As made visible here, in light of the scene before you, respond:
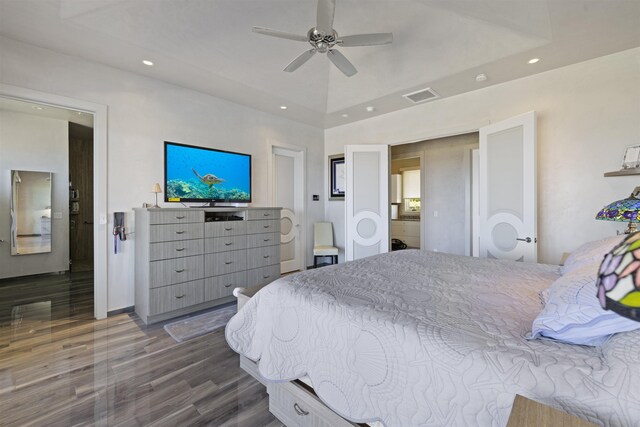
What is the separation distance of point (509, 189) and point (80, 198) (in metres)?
7.58

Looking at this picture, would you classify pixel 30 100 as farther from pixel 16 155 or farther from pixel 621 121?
pixel 621 121

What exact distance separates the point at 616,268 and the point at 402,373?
0.72 metres

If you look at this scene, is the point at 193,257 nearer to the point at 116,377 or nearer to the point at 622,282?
the point at 116,377

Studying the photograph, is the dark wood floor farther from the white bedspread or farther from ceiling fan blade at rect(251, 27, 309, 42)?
ceiling fan blade at rect(251, 27, 309, 42)

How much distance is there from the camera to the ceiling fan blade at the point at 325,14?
1.97m

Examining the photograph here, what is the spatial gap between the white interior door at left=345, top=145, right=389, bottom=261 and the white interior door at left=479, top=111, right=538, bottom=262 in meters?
1.36

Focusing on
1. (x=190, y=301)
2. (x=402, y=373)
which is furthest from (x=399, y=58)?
(x=190, y=301)

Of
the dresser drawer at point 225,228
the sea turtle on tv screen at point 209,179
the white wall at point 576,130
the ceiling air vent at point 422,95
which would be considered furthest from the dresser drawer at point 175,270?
the white wall at point 576,130

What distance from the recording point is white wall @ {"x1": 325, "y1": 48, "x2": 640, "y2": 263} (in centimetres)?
256

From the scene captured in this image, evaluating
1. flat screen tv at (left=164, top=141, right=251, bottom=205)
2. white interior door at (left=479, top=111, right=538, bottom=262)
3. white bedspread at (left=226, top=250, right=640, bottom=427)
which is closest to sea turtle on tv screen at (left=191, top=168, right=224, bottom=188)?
flat screen tv at (left=164, top=141, right=251, bottom=205)

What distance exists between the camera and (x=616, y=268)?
1.42 ft

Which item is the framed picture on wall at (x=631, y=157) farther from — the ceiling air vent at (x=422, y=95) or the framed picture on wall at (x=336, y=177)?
the framed picture on wall at (x=336, y=177)

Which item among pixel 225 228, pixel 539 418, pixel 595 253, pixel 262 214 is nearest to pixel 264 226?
pixel 262 214

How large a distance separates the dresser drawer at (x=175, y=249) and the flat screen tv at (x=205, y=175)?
0.69 m
